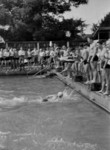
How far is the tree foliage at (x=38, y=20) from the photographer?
47969 millimetres

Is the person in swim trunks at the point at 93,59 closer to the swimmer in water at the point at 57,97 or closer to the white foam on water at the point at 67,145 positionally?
the swimmer in water at the point at 57,97

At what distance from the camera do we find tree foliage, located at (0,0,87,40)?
4797 cm

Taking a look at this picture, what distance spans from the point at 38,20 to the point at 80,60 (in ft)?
86.1

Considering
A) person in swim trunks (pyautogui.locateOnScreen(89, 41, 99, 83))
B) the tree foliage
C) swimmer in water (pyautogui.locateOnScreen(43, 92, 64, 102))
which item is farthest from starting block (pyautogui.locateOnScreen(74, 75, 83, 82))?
the tree foliage

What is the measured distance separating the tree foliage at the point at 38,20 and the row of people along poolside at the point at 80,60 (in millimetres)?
12740

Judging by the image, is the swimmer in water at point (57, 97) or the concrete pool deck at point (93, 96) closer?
the concrete pool deck at point (93, 96)

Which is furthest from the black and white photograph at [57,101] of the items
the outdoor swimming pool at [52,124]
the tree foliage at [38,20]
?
the tree foliage at [38,20]

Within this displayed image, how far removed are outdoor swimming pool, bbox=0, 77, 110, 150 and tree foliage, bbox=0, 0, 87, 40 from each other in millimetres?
28691

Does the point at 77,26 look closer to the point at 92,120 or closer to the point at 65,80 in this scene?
the point at 65,80

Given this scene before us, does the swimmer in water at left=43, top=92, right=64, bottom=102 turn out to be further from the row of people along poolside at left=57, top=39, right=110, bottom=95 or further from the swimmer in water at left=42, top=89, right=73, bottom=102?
the row of people along poolside at left=57, top=39, right=110, bottom=95

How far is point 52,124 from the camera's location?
13.2 m

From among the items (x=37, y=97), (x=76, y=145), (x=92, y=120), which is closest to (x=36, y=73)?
(x=37, y=97)

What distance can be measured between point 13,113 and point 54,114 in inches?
59.0

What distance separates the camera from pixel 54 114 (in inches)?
589
